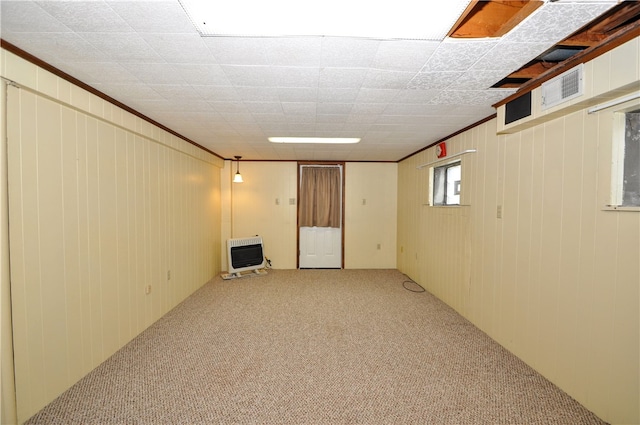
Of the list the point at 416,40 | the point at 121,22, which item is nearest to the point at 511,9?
the point at 416,40

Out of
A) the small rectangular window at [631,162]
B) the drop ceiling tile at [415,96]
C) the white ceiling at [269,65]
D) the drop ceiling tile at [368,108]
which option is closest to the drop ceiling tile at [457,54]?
the white ceiling at [269,65]

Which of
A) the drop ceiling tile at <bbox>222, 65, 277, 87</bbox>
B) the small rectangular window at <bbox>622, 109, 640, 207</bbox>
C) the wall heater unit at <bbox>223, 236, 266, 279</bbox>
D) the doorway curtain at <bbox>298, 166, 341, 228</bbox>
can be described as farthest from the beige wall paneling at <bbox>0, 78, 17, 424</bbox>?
the doorway curtain at <bbox>298, 166, 341, 228</bbox>

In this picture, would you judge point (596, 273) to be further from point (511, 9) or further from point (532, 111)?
point (511, 9)

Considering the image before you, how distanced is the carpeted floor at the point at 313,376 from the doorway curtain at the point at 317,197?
2.47 m

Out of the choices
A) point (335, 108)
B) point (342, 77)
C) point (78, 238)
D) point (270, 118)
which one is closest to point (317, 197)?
point (270, 118)

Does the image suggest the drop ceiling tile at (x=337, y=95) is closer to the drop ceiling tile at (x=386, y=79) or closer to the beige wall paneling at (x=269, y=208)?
the drop ceiling tile at (x=386, y=79)

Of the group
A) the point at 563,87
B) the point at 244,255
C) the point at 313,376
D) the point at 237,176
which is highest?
the point at 563,87

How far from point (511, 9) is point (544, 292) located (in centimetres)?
195

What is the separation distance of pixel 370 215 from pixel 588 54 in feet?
14.1

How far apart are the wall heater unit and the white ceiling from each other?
8.28 ft

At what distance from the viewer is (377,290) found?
14.1 feet

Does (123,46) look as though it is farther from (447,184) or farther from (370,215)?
(370,215)

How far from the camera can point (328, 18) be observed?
52.2 inches

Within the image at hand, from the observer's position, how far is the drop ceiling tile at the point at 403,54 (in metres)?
1.54
